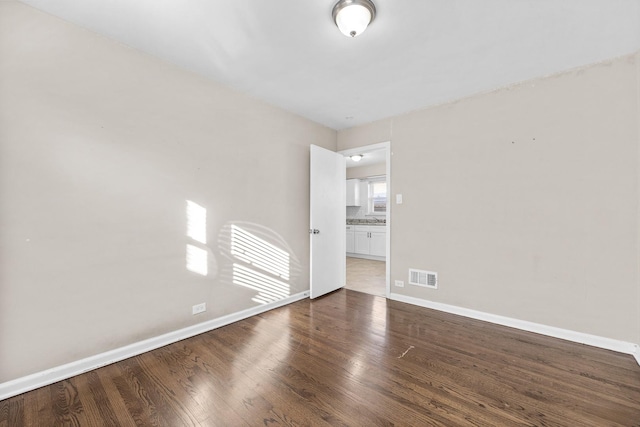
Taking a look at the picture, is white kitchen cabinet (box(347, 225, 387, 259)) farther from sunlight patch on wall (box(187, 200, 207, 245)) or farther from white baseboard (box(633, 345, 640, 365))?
sunlight patch on wall (box(187, 200, 207, 245))

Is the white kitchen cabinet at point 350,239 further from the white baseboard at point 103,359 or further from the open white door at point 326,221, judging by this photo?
the white baseboard at point 103,359

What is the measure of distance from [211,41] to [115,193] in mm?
1442

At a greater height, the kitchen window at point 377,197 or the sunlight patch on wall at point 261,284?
the kitchen window at point 377,197

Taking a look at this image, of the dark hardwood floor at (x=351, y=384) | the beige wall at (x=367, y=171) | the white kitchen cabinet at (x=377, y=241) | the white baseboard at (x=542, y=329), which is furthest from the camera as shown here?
the beige wall at (x=367, y=171)

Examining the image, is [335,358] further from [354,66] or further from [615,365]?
[354,66]

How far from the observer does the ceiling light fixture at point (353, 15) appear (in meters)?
1.62

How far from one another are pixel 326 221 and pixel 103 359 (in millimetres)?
2725

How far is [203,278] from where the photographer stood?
102 inches

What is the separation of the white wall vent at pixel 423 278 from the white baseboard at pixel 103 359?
2.13 metres

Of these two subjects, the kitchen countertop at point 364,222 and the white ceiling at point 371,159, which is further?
A: the kitchen countertop at point 364,222

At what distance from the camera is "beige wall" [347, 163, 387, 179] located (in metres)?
6.83

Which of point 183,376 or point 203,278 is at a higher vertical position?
point 203,278

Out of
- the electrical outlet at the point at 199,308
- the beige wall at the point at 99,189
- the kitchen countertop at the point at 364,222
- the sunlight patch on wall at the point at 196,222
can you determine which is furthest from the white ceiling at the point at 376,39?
the kitchen countertop at the point at 364,222

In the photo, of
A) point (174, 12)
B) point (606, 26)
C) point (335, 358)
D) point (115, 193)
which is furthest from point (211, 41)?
point (606, 26)
